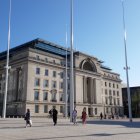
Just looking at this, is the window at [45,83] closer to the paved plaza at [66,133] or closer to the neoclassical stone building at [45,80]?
the neoclassical stone building at [45,80]

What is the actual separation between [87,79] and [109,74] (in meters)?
19.8

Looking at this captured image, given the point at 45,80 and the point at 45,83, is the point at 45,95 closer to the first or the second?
the point at 45,83

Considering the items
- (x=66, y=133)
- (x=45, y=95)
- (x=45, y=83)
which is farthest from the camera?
(x=45, y=83)

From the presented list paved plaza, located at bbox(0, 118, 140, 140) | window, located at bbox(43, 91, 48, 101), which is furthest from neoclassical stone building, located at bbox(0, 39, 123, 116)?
paved plaza, located at bbox(0, 118, 140, 140)

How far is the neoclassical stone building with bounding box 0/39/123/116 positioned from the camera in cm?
6477

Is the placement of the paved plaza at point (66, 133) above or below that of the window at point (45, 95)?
below

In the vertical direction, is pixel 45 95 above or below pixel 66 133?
above

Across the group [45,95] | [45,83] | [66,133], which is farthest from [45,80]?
[66,133]

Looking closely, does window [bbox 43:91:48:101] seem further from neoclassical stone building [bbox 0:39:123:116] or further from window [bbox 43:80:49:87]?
A: window [bbox 43:80:49:87]

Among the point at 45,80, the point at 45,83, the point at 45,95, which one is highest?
the point at 45,80

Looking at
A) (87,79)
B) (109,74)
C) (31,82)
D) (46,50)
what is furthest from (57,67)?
(109,74)

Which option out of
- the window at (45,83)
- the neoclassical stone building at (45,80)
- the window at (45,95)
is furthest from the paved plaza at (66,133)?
the window at (45,83)

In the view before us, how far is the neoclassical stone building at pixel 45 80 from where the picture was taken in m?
64.8

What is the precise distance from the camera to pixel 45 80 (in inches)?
2707
